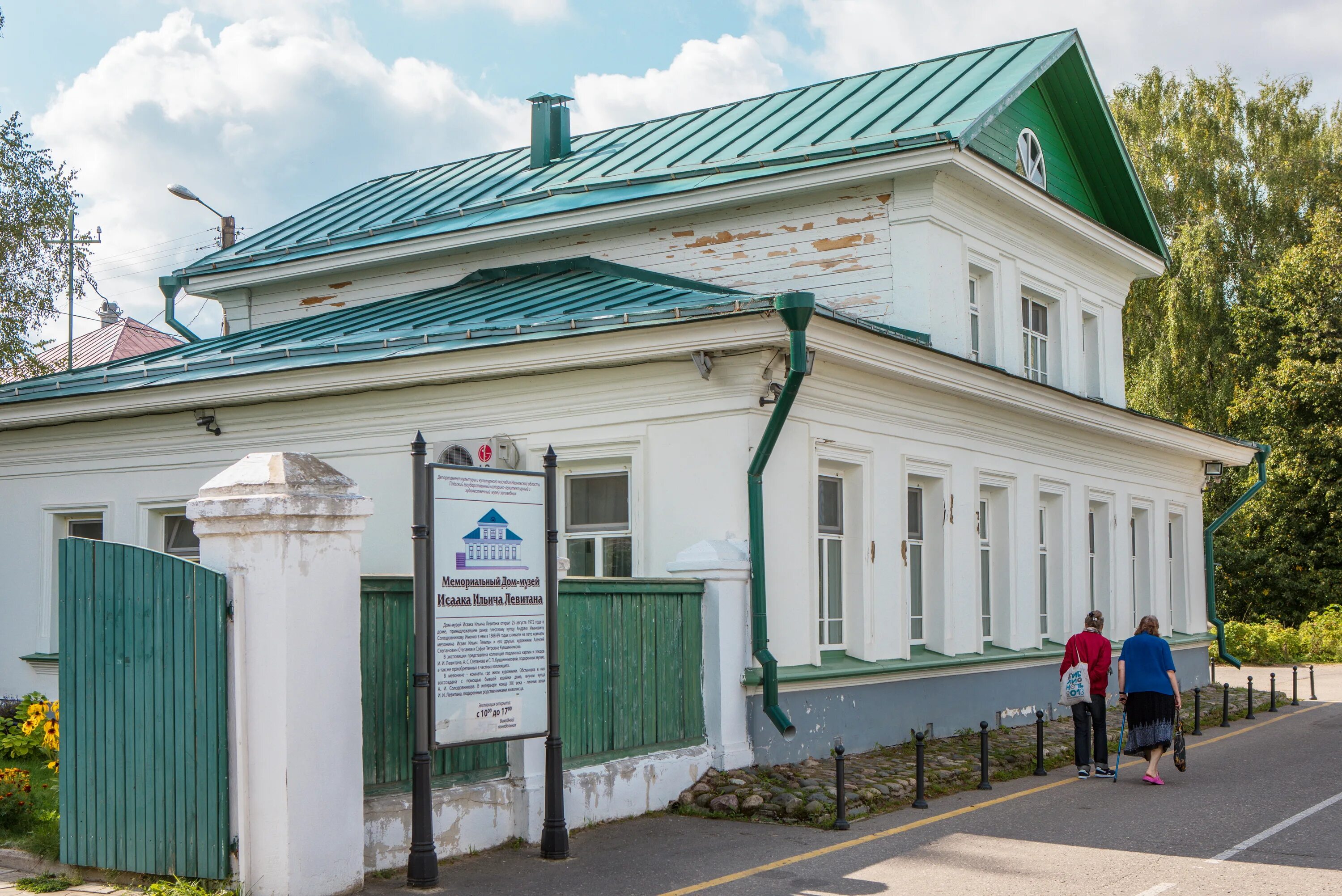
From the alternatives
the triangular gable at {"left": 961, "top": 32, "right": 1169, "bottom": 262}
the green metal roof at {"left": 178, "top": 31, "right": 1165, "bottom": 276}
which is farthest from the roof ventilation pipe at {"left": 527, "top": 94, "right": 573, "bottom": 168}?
the triangular gable at {"left": 961, "top": 32, "right": 1169, "bottom": 262}

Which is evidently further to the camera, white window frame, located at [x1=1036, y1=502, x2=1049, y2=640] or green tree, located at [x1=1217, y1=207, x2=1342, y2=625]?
green tree, located at [x1=1217, y1=207, x2=1342, y2=625]

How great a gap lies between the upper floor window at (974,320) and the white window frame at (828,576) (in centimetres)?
406

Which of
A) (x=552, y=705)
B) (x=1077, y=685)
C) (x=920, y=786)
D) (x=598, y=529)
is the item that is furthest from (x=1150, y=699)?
(x=552, y=705)

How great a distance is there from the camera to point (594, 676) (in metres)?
10.5

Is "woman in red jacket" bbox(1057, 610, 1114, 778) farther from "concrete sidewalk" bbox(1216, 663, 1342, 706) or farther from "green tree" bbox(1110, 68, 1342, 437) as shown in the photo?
"green tree" bbox(1110, 68, 1342, 437)

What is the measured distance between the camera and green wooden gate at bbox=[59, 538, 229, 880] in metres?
7.79

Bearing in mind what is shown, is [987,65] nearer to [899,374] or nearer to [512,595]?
[899,374]

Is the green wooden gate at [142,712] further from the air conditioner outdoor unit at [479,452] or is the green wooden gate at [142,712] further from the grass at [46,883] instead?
the air conditioner outdoor unit at [479,452]

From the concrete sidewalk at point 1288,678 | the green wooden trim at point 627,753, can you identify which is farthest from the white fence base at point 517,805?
the concrete sidewalk at point 1288,678

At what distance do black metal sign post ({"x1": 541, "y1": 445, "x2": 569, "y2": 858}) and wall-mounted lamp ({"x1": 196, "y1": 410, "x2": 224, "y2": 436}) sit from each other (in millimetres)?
7819

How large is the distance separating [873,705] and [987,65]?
9.50 metres

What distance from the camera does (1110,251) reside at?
2083cm

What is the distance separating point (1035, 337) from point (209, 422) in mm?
11388

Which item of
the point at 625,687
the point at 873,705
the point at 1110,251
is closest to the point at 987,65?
the point at 1110,251
